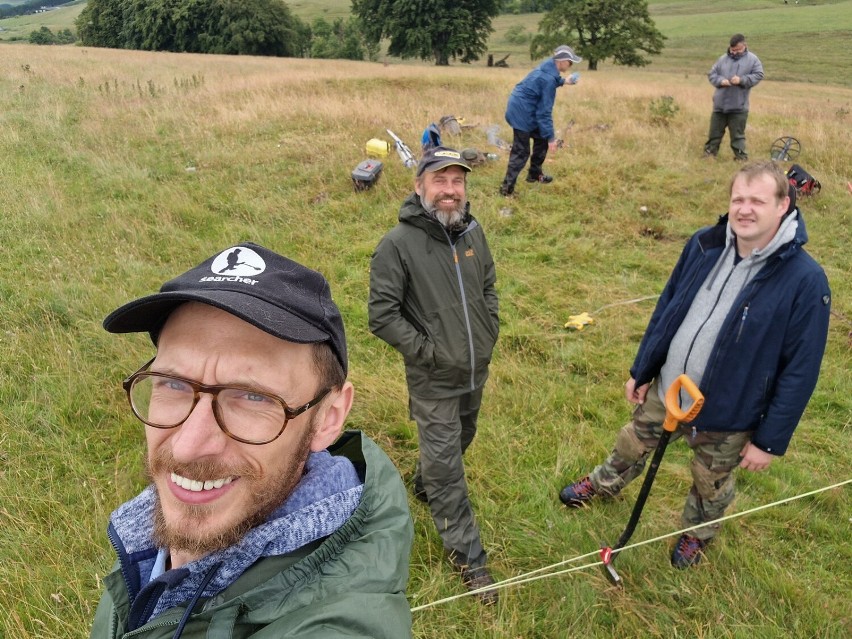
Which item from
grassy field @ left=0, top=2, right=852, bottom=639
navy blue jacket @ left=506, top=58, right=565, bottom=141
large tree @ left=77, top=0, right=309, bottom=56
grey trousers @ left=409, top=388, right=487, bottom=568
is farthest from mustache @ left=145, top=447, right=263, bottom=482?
large tree @ left=77, top=0, right=309, bottom=56

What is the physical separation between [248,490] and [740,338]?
7.70ft

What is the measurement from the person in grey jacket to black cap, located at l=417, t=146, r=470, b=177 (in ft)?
26.7

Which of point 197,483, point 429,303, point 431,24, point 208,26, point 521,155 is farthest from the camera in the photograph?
point 208,26

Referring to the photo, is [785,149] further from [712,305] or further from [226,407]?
[226,407]

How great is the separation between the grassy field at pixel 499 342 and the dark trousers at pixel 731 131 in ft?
1.10

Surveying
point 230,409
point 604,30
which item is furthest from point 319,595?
A: point 604,30

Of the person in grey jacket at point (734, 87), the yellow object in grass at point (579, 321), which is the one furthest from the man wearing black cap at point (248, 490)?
the person in grey jacket at point (734, 87)

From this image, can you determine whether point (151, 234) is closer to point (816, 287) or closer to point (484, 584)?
point (484, 584)

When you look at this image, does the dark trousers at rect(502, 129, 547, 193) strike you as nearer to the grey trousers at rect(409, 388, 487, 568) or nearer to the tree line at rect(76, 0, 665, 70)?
the grey trousers at rect(409, 388, 487, 568)

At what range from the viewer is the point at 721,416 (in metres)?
2.61

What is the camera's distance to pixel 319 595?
1.10 metres

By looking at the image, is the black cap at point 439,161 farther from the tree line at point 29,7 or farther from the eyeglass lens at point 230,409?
the tree line at point 29,7

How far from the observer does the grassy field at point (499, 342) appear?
263 centimetres

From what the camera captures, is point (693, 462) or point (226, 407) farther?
point (693, 462)
